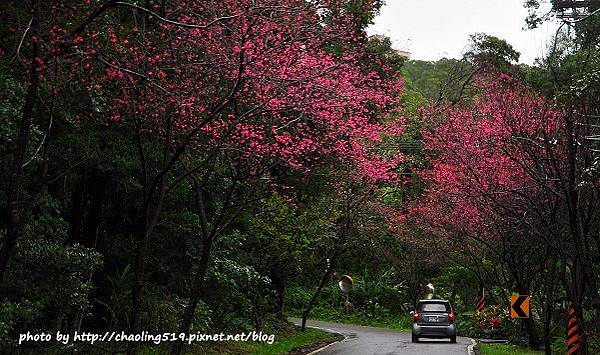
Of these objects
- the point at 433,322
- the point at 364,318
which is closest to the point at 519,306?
the point at 433,322

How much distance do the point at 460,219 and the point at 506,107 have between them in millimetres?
7255

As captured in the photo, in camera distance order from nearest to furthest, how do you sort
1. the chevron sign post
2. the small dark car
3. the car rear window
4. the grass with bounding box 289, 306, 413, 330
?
the chevron sign post < the small dark car < the car rear window < the grass with bounding box 289, 306, 413, 330

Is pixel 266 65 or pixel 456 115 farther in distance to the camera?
pixel 456 115

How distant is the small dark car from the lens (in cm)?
2516

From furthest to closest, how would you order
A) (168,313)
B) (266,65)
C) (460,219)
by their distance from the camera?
(460,219), (168,313), (266,65)

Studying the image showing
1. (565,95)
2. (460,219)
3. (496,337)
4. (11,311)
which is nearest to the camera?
(11,311)

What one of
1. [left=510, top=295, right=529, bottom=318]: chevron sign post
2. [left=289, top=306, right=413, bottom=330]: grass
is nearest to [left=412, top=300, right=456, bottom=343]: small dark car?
[left=510, top=295, right=529, bottom=318]: chevron sign post

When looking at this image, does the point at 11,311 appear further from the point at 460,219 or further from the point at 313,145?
the point at 460,219

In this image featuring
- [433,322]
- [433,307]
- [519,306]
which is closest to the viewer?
[519,306]

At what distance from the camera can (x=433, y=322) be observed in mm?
25234

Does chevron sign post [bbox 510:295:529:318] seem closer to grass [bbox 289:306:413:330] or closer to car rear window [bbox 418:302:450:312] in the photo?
car rear window [bbox 418:302:450:312]

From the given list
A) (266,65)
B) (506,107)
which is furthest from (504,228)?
(266,65)

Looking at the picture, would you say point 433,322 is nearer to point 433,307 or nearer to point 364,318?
point 433,307

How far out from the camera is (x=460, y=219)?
2652 centimetres
